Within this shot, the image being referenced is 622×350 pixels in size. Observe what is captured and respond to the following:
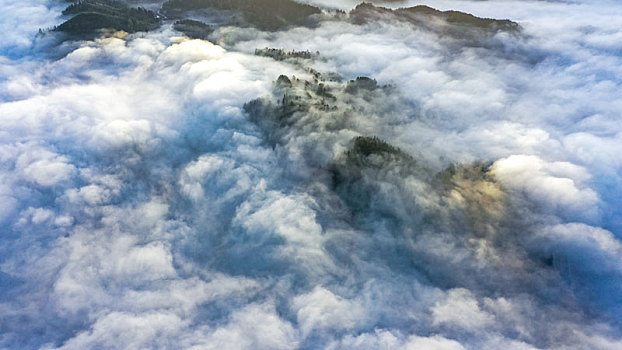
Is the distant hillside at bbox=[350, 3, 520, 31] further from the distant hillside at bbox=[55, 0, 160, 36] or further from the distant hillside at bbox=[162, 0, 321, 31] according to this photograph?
the distant hillside at bbox=[55, 0, 160, 36]

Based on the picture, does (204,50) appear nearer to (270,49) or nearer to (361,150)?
(270,49)

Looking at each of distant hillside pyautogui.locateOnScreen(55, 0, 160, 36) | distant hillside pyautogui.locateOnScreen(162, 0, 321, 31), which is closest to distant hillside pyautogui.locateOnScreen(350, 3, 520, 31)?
distant hillside pyautogui.locateOnScreen(162, 0, 321, 31)

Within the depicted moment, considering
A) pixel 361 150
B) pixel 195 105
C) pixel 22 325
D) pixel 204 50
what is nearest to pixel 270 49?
pixel 204 50

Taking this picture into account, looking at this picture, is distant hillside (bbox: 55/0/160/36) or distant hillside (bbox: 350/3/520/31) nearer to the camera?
distant hillside (bbox: 55/0/160/36)

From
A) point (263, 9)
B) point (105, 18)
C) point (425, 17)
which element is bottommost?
point (105, 18)

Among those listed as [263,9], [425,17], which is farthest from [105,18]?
[425,17]

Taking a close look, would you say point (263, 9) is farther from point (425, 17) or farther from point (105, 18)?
point (425, 17)
